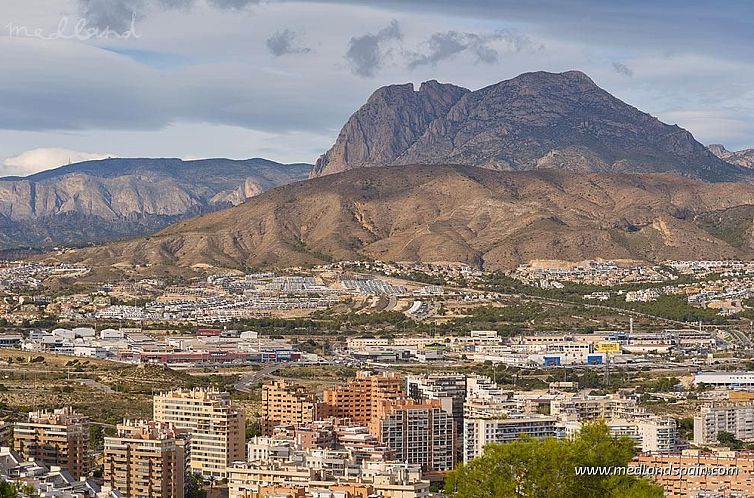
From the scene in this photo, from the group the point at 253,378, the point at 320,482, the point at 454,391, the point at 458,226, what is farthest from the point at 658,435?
the point at 458,226

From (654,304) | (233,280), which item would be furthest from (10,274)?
(654,304)

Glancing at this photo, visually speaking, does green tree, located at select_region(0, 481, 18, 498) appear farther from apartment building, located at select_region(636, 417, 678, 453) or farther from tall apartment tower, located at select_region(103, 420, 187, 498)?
apartment building, located at select_region(636, 417, 678, 453)

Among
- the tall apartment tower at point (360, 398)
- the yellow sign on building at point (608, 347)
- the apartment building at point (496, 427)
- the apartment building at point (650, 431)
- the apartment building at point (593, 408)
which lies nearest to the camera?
the apartment building at point (496, 427)

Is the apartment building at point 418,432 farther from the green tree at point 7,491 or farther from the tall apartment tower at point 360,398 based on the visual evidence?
the green tree at point 7,491

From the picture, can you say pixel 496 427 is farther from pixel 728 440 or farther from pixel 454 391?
pixel 728 440

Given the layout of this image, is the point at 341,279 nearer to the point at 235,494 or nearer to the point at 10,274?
the point at 10,274

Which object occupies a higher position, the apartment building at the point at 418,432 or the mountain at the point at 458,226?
the mountain at the point at 458,226

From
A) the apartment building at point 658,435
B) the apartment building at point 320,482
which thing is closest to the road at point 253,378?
the apartment building at point 658,435
